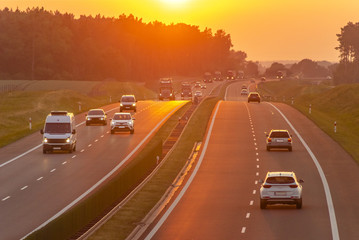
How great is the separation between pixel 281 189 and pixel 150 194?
856cm

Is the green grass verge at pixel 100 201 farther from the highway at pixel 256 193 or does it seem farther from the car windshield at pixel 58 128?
the car windshield at pixel 58 128

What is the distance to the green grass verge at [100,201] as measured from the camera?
88.2 ft

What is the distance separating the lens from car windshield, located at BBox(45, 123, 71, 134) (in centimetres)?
5779

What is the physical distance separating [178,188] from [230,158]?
13563mm

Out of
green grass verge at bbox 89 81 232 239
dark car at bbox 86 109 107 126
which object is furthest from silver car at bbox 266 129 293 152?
dark car at bbox 86 109 107 126

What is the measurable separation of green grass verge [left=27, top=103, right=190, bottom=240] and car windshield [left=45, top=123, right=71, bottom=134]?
18.4 feet

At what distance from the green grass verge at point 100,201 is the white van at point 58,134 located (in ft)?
17.4

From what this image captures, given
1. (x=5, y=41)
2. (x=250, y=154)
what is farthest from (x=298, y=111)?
(x=5, y=41)

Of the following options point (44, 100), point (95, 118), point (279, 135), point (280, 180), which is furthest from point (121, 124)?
point (44, 100)

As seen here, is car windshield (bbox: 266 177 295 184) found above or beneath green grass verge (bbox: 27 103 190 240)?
above

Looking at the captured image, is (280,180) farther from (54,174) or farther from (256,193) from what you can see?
(54,174)

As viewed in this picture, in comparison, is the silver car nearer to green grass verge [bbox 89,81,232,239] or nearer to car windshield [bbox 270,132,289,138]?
car windshield [bbox 270,132,289,138]

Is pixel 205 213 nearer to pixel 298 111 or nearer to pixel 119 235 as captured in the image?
pixel 119 235

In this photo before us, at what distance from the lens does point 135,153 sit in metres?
57.9
